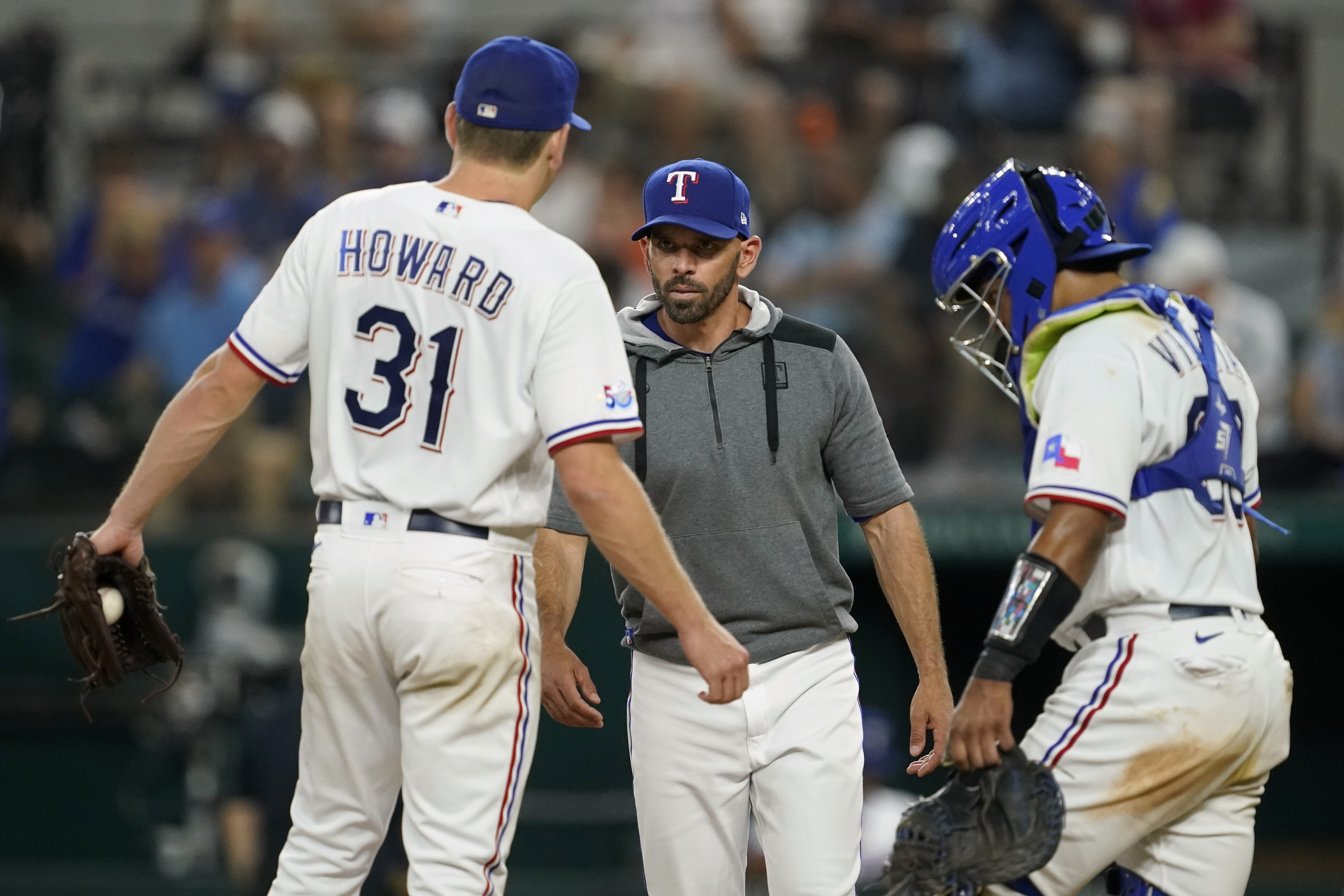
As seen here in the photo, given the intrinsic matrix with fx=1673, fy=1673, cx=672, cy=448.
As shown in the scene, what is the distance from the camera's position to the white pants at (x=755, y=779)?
403 cm

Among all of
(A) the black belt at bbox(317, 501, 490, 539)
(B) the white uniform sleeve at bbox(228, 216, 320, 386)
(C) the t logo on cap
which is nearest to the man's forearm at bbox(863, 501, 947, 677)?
(C) the t logo on cap

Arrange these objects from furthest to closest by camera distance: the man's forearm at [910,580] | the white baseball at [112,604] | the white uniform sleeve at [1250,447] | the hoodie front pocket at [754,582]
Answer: the man's forearm at [910,580], the hoodie front pocket at [754,582], the white baseball at [112,604], the white uniform sleeve at [1250,447]

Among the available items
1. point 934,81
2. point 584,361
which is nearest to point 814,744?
point 584,361

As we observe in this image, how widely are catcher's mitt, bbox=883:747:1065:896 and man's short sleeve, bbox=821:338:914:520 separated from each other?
35.6 inches

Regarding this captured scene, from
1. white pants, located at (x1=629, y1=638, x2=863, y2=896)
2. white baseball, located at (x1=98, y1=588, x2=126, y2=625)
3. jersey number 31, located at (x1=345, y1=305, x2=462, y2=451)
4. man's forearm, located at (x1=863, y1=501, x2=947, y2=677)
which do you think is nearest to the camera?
jersey number 31, located at (x1=345, y1=305, x2=462, y2=451)

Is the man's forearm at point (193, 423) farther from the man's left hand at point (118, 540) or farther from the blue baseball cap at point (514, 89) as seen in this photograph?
the blue baseball cap at point (514, 89)

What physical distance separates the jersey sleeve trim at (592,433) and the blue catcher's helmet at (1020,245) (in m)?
0.88

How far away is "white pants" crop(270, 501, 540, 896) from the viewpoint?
3482mm

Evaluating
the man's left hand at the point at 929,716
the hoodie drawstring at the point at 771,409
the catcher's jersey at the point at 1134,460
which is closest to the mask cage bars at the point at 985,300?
the catcher's jersey at the point at 1134,460

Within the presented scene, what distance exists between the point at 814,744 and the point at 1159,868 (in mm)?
838

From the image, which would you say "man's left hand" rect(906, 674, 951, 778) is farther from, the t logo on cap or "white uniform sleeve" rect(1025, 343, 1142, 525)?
the t logo on cap

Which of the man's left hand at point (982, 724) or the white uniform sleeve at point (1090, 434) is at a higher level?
the white uniform sleeve at point (1090, 434)

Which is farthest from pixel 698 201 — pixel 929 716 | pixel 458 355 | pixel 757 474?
pixel 929 716

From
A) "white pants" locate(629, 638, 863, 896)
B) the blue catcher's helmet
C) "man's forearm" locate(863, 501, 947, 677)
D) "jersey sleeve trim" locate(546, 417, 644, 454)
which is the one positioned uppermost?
the blue catcher's helmet
